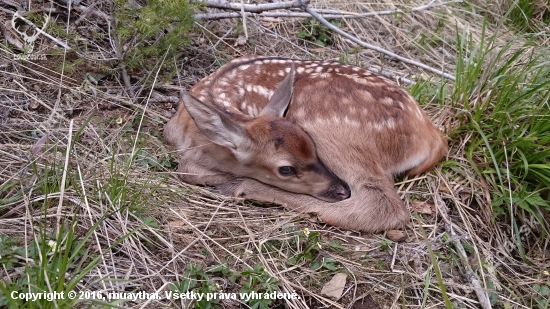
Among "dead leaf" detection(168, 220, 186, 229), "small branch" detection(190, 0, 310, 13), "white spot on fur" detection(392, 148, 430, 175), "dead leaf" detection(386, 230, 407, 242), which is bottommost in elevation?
"dead leaf" detection(168, 220, 186, 229)

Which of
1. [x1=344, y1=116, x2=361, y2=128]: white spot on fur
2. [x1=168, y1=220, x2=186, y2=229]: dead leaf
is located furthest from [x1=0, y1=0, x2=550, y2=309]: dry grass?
Result: [x1=344, y1=116, x2=361, y2=128]: white spot on fur

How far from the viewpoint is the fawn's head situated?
10.2 feet

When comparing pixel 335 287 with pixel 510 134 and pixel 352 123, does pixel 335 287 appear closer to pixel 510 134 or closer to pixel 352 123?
pixel 352 123

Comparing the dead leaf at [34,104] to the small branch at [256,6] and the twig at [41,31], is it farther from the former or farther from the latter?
the small branch at [256,6]

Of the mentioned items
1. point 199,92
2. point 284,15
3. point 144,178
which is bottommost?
point 144,178

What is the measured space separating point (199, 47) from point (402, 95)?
1.88 metres

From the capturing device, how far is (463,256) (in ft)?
9.07

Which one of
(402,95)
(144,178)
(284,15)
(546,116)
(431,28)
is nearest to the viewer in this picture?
(144,178)

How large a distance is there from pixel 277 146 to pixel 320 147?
0.96 feet

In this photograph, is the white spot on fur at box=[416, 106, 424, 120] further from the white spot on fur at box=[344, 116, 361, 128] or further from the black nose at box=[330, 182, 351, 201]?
the black nose at box=[330, 182, 351, 201]

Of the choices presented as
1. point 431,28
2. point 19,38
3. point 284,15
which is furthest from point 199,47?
point 431,28

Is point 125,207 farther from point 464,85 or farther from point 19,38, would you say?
point 464,85

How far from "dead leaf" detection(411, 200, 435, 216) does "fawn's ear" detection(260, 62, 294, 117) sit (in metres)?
1.00

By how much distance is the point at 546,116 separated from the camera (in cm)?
312
